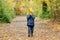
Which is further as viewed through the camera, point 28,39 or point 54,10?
point 54,10

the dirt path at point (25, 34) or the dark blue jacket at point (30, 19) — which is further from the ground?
the dark blue jacket at point (30, 19)

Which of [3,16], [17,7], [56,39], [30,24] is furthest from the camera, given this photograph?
[17,7]

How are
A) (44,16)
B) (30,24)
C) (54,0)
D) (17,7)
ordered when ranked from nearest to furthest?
(30,24) < (54,0) < (44,16) < (17,7)

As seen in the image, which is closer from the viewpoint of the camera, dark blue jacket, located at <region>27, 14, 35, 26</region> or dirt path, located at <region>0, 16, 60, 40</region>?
dirt path, located at <region>0, 16, 60, 40</region>

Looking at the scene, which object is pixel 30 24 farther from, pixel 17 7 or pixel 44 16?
pixel 17 7

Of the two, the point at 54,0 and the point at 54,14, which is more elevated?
the point at 54,0

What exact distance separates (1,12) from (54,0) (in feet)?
25.4

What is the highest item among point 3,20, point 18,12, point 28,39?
point 28,39

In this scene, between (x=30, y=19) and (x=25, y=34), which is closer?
(x=30, y=19)

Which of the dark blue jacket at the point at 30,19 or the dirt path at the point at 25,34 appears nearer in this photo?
the dirt path at the point at 25,34

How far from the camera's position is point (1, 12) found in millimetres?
31094

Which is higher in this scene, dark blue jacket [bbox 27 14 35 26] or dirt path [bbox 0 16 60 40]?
dark blue jacket [bbox 27 14 35 26]

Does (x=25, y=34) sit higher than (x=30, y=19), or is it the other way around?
(x=30, y=19)

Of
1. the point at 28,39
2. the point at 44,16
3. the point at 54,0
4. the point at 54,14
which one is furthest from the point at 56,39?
the point at 44,16
